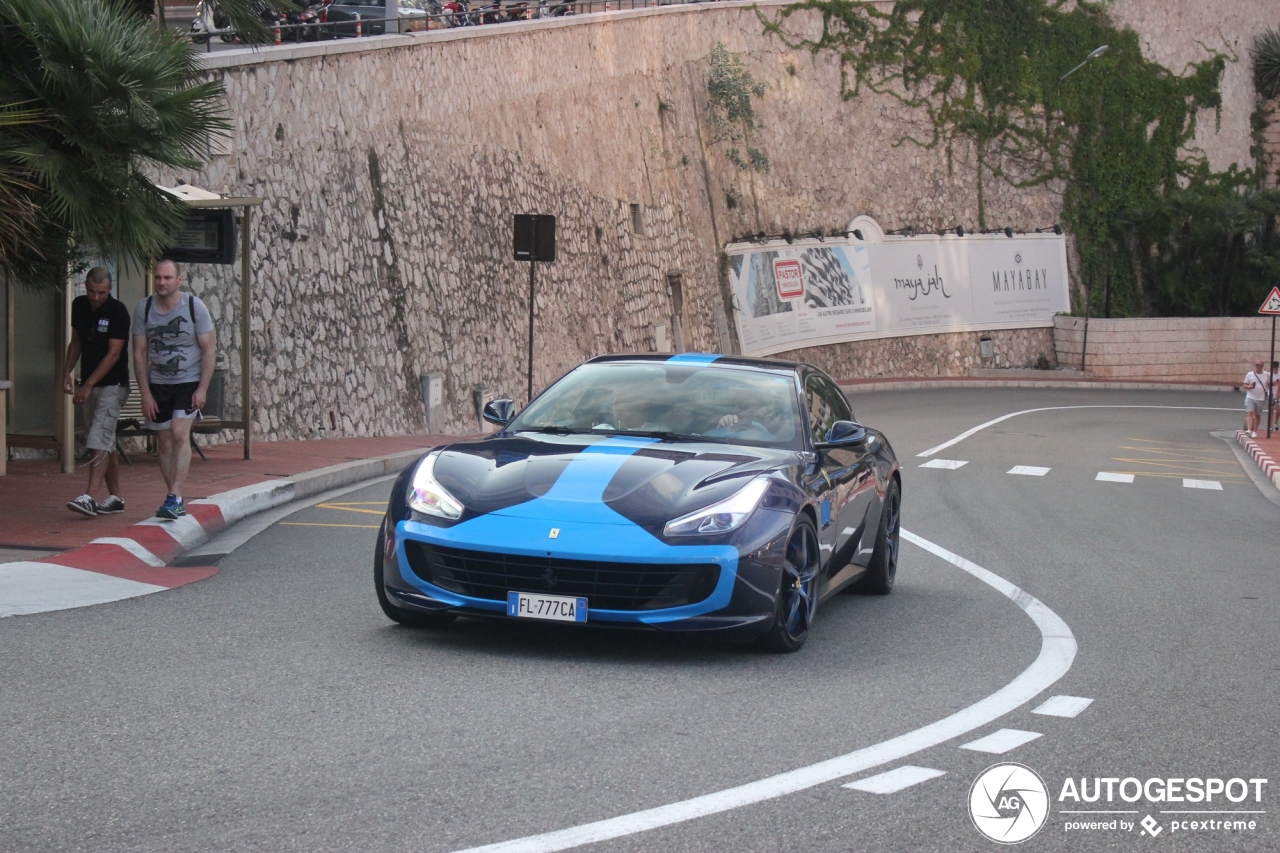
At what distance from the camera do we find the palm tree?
8797 millimetres

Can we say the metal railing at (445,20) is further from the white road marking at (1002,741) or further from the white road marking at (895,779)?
the white road marking at (895,779)

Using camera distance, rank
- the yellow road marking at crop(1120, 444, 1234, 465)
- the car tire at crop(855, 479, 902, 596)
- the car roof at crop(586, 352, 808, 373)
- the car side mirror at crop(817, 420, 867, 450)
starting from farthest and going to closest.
A: the yellow road marking at crop(1120, 444, 1234, 465)
the car tire at crop(855, 479, 902, 596)
the car roof at crop(586, 352, 808, 373)
the car side mirror at crop(817, 420, 867, 450)

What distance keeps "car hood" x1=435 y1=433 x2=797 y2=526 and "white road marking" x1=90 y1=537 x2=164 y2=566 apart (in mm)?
2712

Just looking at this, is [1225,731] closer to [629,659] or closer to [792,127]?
[629,659]

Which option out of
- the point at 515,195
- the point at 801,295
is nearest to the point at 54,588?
the point at 515,195

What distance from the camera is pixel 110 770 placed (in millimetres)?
4559

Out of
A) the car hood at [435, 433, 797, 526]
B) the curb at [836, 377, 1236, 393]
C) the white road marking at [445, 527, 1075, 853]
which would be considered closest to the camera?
the white road marking at [445, 527, 1075, 853]

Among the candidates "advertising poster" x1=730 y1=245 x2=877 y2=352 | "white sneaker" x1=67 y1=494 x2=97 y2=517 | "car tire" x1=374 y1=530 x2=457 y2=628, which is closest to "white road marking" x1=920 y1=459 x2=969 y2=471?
"white sneaker" x1=67 y1=494 x2=97 y2=517

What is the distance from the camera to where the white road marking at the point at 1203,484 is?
63.4ft

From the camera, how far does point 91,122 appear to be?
9.09 metres

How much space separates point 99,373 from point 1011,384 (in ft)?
130

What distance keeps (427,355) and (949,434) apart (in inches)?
401

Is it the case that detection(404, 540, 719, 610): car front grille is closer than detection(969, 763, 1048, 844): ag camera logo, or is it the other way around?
detection(969, 763, 1048, 844): ag camera logo

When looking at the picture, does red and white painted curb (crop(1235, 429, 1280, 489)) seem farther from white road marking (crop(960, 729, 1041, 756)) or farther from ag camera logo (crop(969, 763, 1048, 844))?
ag camera logo (crop(969, 763, 1048, 844))
